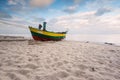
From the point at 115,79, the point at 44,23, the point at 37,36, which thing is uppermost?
the point at 44,23

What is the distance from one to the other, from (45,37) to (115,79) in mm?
12952

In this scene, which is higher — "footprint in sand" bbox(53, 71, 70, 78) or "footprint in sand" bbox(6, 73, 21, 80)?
"footprint in sand" bbox(6, 73, 21, 80)

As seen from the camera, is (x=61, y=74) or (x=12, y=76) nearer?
(x=12, y=76)

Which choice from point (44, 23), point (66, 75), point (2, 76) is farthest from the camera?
point (44, 23)

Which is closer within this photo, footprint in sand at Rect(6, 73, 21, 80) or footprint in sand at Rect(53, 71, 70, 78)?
footprint in sand at Rect(6, 73, 21, 80)

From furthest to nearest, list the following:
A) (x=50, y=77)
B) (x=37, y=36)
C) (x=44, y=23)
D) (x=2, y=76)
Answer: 1. (x=44, y=23)
2. (x=37, y=36)
3. (x=50, y=77)
4. (x=2, y=76)

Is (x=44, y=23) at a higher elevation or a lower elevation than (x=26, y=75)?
higher

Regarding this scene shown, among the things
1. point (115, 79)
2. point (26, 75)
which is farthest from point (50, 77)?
point (115, 79)

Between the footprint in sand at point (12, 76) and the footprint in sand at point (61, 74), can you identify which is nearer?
the footprint in sand at point (12, 76)

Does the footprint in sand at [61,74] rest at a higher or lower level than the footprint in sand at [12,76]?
lower

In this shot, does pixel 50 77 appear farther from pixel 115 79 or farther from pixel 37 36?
pixel 37 36

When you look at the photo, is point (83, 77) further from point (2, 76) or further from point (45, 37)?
point (45, 37)

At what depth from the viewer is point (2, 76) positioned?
2605 millimetres

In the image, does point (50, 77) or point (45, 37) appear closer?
point (50, 77)
